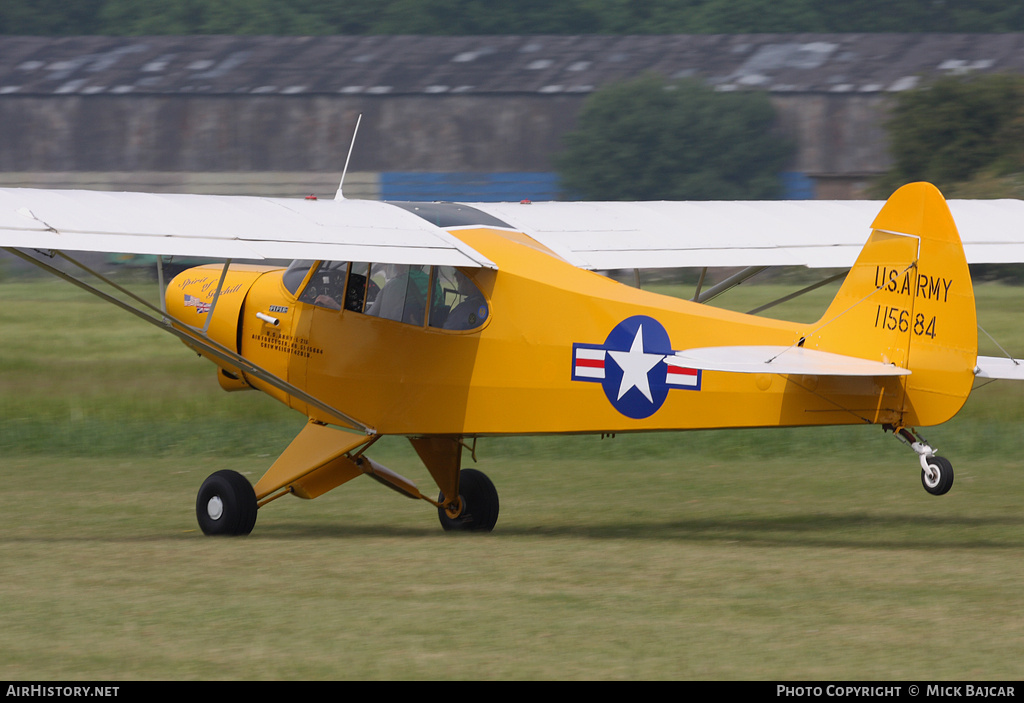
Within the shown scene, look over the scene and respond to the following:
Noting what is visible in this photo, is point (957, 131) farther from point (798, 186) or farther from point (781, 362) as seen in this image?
point (781, 362)

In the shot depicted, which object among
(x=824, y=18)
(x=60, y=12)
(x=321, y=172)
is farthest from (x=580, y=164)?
(x=60, y=12)

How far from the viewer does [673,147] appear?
162 ft

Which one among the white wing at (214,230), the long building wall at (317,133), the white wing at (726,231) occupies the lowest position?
the white wing at (214,230)

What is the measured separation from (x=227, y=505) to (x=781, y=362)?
13.3ft

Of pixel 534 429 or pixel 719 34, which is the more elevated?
pixel 719 34

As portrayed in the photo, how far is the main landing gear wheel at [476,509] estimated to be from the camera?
35.1 ft

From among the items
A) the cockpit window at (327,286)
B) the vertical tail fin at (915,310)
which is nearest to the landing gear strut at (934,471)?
the vertical tail fin at (915,310)

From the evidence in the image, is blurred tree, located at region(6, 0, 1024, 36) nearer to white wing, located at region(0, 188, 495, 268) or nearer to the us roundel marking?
white wing, located at region(0, 188, 495, 268)

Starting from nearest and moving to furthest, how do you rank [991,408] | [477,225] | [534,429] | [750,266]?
1. [534,429]
2. [477,225]
3. [750,266]
4. [991,408]

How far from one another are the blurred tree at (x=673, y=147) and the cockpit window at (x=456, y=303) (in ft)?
129

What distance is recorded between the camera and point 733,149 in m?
48.7

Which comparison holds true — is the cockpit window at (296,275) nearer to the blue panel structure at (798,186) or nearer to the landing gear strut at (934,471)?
the landing gear strut at (934,471)

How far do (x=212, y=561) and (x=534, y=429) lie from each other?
226cm
